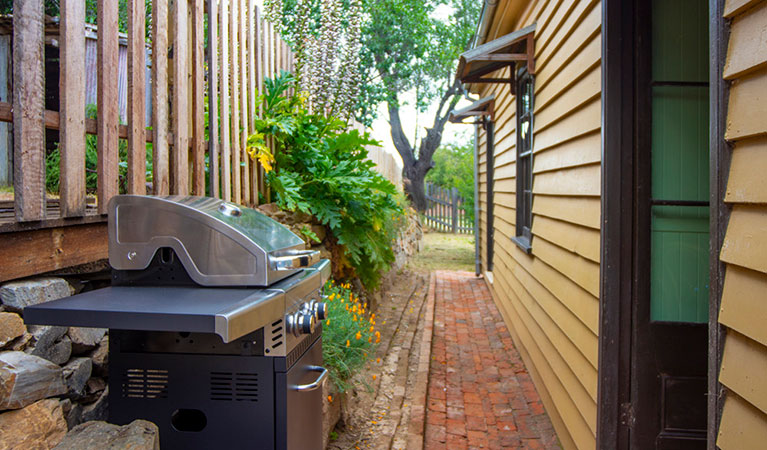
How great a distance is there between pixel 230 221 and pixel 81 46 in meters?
1.07

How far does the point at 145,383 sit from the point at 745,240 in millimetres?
1843

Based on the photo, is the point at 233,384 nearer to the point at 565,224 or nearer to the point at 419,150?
the point at 565,224

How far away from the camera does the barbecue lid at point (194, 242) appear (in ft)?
6.15

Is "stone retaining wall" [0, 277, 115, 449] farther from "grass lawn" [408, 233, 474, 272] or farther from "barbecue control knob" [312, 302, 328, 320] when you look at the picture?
"grass lawn" [408, 233, 474, 272]

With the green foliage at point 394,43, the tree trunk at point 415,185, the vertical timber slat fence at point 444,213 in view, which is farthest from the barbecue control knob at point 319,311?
the vertical timber slat fence at point 444,213

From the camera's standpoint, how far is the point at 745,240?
1.53m

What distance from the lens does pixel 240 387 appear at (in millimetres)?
1812

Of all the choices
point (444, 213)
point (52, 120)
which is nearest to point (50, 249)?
point (52, 120)

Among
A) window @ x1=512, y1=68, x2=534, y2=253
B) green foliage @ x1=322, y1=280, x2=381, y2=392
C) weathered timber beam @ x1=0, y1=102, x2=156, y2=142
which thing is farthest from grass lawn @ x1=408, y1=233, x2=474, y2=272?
weathered timber beam @ x1=0, y1=102, x2=156, y2=142

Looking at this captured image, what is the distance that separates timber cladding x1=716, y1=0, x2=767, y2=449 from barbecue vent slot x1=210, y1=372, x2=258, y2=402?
4.57 feet

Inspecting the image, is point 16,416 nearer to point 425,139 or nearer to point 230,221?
point 230,221

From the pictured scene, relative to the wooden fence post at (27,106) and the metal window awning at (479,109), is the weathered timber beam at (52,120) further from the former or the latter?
the metal window awning at (479,109)

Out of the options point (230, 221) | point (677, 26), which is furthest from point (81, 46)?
point (677, 26)

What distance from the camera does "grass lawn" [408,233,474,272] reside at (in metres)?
12.8
